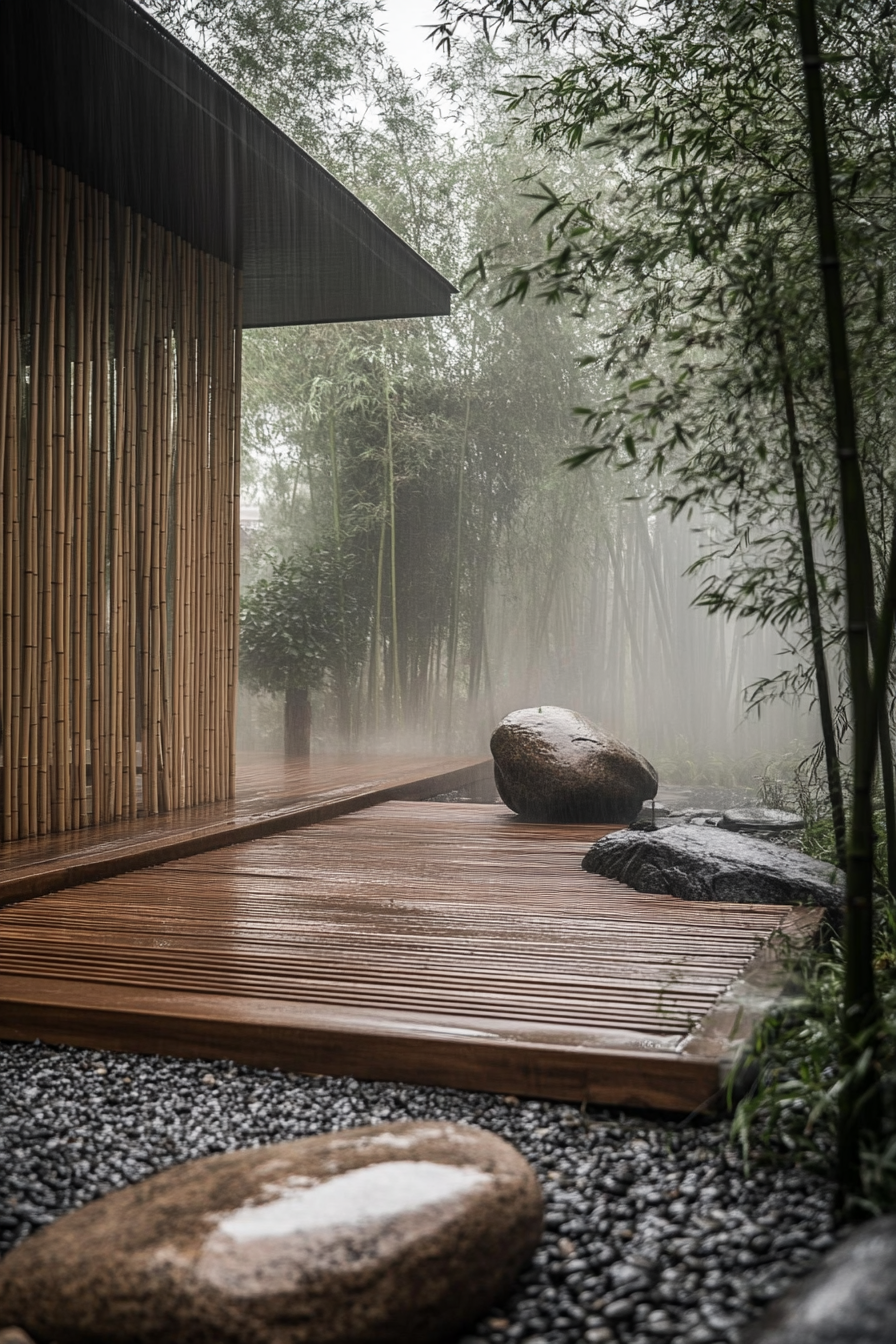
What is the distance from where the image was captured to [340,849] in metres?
3.80

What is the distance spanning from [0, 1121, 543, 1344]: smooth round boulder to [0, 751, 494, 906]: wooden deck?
1818 millimetres

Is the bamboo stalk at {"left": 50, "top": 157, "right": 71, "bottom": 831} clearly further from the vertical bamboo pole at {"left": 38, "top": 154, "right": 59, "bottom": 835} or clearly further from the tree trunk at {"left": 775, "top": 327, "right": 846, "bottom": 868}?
the tree trunk at {"left": 775, "top": 327, "right": 846, "bottom": 868}

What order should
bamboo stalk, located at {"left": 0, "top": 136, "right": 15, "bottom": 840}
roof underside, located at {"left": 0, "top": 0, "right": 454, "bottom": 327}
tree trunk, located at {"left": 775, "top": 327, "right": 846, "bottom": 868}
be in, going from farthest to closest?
1. bamboo stalk, located at {"left": 0, "top": 136, "right": 15, "bottom": 840}
2. roof underside, located at {"left": 0, "top": 0, "right": 454, "bottom": 327}
3. tree trunk, located at {"left": 775, "top": 327, "right": 846, "bottom": 868}

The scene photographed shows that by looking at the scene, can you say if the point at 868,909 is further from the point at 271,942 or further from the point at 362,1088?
the point at 271,942

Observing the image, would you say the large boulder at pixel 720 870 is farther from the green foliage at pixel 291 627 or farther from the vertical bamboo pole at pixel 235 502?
the green foliage at pixel 291 627

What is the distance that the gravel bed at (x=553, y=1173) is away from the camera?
1178mm

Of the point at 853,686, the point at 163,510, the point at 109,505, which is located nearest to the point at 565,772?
the point at 163,510

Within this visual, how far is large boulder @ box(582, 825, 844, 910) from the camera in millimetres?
2896

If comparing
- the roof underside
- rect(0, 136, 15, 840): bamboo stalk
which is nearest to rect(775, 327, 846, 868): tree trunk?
the roof underside

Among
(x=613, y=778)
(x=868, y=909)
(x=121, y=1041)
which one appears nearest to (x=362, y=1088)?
(x=121, y=1041)

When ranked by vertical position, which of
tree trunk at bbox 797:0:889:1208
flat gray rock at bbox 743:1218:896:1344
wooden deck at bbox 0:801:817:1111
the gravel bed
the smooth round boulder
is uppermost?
tree trunk at bbox 797:0:889:1208

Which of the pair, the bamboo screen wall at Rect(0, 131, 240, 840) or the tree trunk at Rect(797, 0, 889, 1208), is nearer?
the tree trunk at Rect(797, 0, 889, 1208)

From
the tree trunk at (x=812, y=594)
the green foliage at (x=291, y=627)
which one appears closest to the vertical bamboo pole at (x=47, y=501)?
the tree trunk at (x=812, y=594)

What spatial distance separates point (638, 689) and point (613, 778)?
3.71 meters
